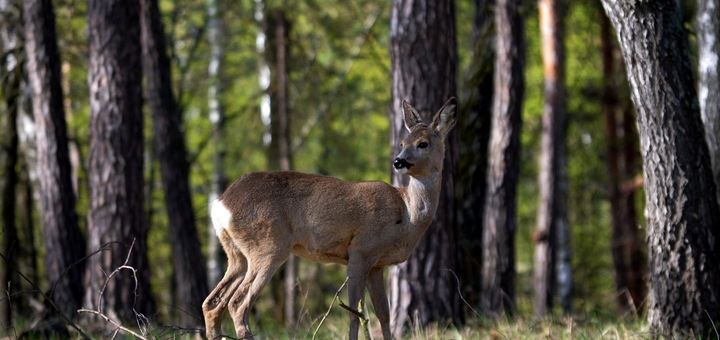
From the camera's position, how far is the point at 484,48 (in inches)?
482

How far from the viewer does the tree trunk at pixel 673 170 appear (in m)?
6.86

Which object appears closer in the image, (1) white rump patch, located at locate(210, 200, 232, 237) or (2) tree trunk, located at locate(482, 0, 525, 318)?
(1) white rump patch, located at locate(210, 200, 232, 237)

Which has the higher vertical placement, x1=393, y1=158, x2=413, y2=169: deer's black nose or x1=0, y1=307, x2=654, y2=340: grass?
x1=393, y1=158, x2=413, y2=169: deer's black nose

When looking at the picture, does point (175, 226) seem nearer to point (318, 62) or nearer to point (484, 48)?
point (484, 48)

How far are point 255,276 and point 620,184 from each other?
575 inches

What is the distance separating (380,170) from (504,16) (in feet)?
32.6

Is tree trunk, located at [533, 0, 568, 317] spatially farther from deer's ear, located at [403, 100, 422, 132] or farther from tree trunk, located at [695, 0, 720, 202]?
deer's ear, located at [403, 100, 422, 132]

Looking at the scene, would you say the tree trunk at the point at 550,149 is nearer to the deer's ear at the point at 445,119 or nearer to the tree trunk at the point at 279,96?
the tree trunk at the point at 279,96

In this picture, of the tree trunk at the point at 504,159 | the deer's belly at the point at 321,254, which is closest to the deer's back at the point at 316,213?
the deer's belly at the point at 321,254

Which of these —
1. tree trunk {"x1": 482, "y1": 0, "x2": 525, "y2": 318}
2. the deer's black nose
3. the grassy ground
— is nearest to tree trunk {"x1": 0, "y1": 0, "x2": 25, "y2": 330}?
the grassy ground

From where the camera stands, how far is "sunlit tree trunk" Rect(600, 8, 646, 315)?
63.1 ft

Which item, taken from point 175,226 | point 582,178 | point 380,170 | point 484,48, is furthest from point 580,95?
point 175,226

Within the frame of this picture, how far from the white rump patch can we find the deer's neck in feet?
4.37

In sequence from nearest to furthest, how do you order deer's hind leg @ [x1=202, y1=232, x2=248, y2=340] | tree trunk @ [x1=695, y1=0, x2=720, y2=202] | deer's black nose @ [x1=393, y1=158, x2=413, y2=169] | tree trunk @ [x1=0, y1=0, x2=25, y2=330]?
deer's black nose @ [x1=393, y1=158, x2=413, y2=169] < deer's hind leg @ [x1=202, y1=232, x2=248, y2=340] < tree trunk @ [x1=695, y1=0, x2=720, y2=202] < tree trunk @ [x1=0, y1=0, x2=25, y2=330]
